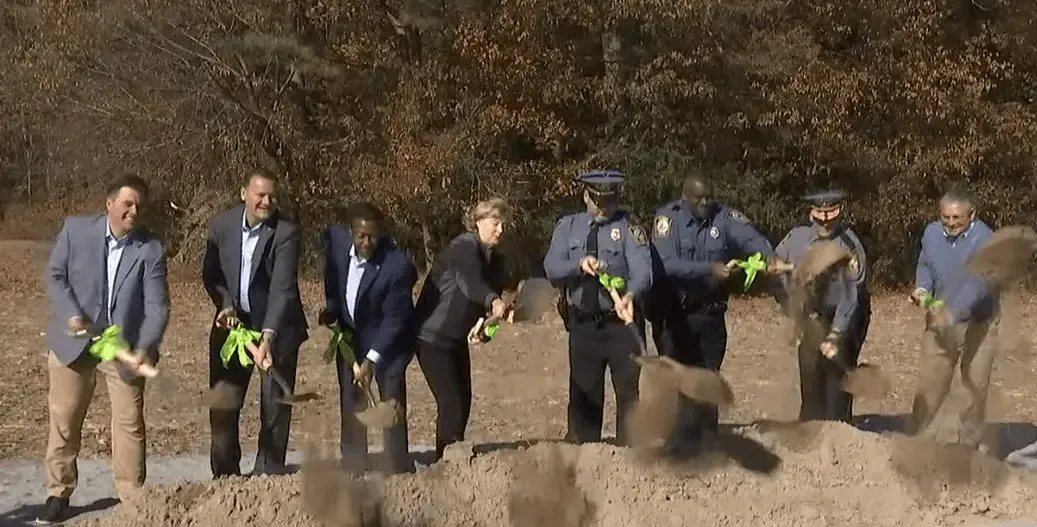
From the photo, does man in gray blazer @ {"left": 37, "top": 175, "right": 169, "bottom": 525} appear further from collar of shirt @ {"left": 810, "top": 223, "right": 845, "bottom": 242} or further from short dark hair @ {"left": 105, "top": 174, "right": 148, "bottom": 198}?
collar of shirt @ {"left": 810, "top": 223, "right": 845, "bottom": 242}

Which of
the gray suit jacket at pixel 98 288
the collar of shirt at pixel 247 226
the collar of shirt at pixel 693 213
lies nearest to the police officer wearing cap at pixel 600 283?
the collar of shirt at pixel 693 213

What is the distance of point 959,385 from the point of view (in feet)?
26.3

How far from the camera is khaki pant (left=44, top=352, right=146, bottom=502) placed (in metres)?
6.13

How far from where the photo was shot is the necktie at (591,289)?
6.88 m

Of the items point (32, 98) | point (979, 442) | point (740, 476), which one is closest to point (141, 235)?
point (740, 476)

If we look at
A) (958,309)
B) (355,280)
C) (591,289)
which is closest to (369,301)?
(355,280)

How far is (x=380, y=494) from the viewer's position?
5.91 meters

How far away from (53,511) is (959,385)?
5.33m

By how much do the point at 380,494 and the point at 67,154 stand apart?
60.3 feet

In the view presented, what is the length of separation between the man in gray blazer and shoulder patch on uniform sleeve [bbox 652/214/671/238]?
288cm

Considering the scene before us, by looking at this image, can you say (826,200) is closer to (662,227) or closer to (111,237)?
(662,227)

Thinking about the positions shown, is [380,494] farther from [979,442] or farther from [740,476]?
[979,442]

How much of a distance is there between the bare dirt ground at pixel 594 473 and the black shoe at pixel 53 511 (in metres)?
0.79

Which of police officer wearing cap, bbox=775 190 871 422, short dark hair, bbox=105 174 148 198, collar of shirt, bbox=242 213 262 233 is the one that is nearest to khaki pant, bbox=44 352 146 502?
short dark hair, bbox=105 174 148 198
